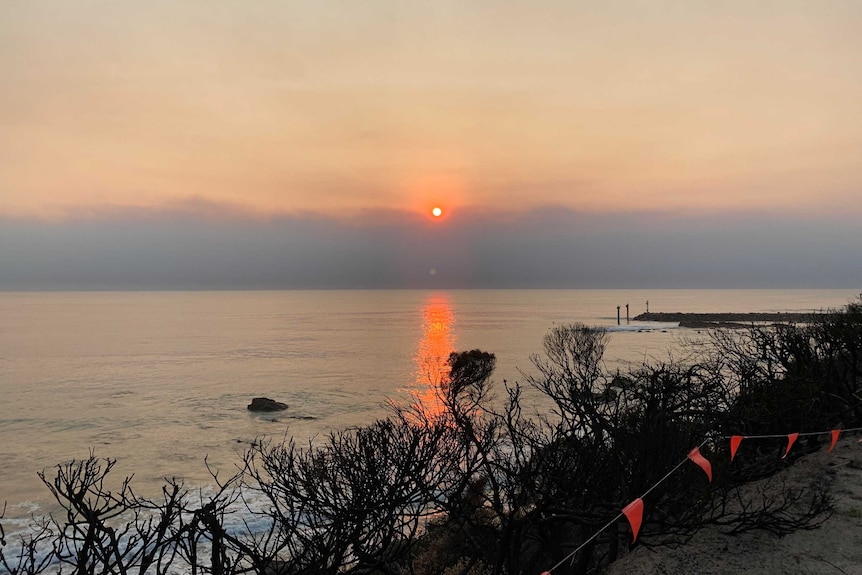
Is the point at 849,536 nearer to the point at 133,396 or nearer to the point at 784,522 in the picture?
the point at 784,522

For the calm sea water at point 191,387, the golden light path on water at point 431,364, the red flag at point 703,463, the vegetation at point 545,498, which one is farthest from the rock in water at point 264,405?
the red flag at point 703,463

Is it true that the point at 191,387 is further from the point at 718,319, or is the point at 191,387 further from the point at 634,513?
the point at 718,319

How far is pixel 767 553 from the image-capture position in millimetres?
10992

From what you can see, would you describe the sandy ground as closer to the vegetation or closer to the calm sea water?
the vegetation

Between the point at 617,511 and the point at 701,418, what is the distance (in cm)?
626

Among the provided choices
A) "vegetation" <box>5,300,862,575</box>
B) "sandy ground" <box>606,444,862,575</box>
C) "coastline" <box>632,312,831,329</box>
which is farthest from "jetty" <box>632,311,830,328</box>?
"sandy ground" <box>606,444,862,575</box>

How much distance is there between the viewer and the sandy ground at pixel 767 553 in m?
10.4

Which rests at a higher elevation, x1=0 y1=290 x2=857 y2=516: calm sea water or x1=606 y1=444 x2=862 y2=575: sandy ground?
x1=606 y1=444 x2=862 y2=575: sandy ground

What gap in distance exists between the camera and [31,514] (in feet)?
68.1

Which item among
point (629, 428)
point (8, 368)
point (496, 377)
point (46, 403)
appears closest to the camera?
point (629, 428)

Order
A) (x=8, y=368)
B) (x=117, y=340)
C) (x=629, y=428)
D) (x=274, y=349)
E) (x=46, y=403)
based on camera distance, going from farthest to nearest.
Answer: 1. (x=117, y=340)
2. (x=274, y=349)
3. (x=8, y=368)
4. (x=46, y=403)
5. (x=629, y=428)

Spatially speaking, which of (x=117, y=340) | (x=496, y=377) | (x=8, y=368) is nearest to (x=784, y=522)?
Result: (x=496, y=377)

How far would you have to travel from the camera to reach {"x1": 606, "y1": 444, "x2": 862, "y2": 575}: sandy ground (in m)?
10.4

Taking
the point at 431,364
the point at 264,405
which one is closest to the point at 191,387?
the point at 264,405
